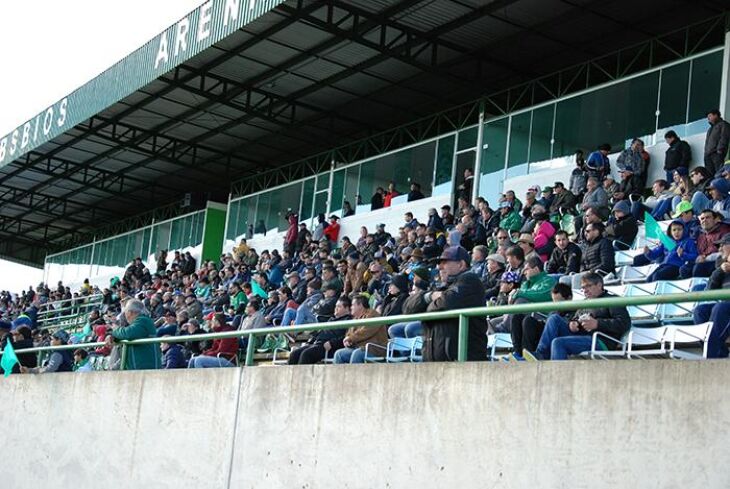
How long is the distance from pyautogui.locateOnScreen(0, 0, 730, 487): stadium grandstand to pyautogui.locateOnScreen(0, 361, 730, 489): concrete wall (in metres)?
0.03

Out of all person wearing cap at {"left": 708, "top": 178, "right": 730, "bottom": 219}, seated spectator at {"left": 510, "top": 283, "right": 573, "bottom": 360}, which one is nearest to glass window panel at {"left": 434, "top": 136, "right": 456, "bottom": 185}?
person wearing cap at {"left": 708, "top": 178, "right": 730, "bottom": 219}

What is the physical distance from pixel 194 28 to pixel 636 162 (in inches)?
361

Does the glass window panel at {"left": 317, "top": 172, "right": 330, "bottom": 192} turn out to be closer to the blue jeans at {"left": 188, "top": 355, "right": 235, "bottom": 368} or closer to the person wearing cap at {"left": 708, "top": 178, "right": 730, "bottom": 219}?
the person wearing cap at {"left": 708, "top": 178, "right": 730, "bottom": 219}

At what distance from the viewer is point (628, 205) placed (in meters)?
14.2

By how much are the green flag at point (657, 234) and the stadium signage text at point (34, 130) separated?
1830 cm

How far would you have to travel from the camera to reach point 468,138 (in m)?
23.3

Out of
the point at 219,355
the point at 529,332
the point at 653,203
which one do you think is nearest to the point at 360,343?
the point at 529,332

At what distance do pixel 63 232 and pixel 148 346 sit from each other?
3516 cm

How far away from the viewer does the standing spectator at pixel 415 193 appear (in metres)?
23.9

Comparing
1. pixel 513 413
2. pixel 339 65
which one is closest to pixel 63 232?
pixel 339 65

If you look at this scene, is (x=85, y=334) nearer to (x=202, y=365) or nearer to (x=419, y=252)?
(x=419, y=252)

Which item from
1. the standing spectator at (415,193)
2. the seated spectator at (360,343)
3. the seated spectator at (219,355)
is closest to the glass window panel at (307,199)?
the standing spectator at (415,193)

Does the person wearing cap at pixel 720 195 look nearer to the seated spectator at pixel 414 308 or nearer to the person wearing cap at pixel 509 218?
the seated spectator at pixel 414 308

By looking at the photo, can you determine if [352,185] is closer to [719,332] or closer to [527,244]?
[527,244]
